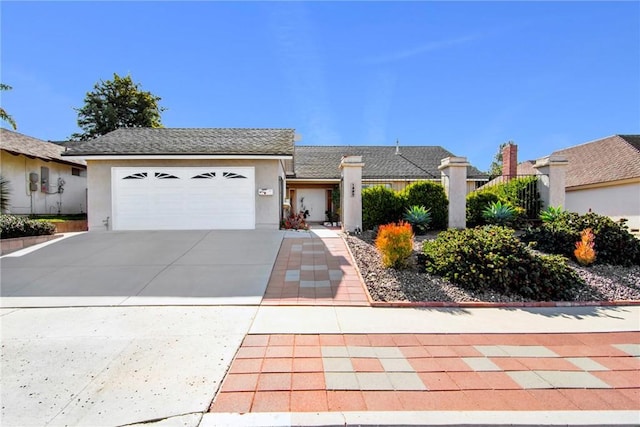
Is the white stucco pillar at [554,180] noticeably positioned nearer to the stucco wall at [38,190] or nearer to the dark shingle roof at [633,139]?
the dark shingle roof at [633,139]

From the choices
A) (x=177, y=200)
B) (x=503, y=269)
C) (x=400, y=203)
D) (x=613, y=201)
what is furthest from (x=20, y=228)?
(x=613, y=201)

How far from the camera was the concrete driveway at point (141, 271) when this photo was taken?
585cm

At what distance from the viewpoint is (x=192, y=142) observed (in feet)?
43.5

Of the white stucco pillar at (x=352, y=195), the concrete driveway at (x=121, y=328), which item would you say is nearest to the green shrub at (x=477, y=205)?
the white stucco pillar at (x=352, y=195)

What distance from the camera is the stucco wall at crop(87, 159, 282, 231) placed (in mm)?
12164

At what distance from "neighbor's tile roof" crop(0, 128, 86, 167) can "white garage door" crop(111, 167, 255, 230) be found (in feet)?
15.3

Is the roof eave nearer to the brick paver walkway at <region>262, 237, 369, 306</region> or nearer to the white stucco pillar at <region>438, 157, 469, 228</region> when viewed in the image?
the brick paver walkway at <region>262, 237, 369, 306</region>

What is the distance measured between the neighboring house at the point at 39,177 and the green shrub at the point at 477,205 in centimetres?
1805

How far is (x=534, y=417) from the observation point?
266 cm

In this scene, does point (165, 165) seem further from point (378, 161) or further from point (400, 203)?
point (378, 161)

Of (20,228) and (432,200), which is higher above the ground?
(432,200)

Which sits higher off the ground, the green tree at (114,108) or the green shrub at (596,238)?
the green tree at (114,108)

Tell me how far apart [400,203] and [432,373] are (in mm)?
7862

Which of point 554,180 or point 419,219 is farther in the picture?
point 554,180
